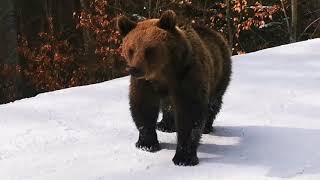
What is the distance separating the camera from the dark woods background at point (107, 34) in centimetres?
1794

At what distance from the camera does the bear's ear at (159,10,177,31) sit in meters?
4.41

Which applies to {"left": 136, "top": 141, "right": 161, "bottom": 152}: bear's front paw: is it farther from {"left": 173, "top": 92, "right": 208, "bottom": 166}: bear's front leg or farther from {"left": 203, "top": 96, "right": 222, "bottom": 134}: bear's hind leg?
{"left": 203, "top": 96, "right": 222, "bottom": 134}: bear's hind leg

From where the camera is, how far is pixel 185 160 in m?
4.55

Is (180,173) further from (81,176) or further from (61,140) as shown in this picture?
(61,140)

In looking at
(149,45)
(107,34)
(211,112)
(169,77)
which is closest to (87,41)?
(107,34)

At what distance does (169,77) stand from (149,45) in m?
0.35

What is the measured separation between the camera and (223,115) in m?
6.22

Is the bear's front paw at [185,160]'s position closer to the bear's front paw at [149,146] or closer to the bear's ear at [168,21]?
the bear's front paw at [149,146]

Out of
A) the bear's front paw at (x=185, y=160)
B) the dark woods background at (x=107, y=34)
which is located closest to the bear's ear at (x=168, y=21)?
the bear's front paw at (x=185, y=160)

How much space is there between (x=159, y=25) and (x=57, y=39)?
15.3m

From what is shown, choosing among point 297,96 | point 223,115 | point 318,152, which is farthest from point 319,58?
point 318,152

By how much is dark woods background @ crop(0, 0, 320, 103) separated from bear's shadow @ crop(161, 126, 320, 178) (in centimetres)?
1184

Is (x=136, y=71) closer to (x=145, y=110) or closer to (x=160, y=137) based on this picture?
(x=145, y=110)

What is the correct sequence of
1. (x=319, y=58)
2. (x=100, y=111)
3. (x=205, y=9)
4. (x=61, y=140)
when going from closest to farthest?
1. (x=61, y=140)
2. (x=100, y=111)
3. (x=319, y=58)
4. (x=205, y=9)
